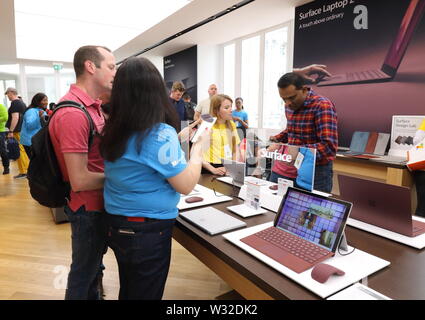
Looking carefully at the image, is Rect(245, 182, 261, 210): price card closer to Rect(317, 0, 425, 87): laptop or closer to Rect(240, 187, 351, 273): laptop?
Rect(240, 187, 351, 273): laptop

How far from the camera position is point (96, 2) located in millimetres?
5773

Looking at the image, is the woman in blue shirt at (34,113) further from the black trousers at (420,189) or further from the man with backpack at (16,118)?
the black trousers at (420,189)

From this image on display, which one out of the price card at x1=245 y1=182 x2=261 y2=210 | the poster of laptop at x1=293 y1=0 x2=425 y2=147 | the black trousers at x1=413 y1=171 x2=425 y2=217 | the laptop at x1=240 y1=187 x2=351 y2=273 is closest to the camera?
the laptop at x1=240 y1=187 x2=351 y2=273

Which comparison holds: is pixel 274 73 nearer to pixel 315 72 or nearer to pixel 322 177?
pixel 315 72

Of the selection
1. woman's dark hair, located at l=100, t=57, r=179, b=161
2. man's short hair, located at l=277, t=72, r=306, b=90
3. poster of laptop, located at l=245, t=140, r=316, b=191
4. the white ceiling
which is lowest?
poster of laptop, located at l=245, t=140, r=316, b=191

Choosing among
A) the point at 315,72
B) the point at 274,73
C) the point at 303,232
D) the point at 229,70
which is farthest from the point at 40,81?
the point at 303,232

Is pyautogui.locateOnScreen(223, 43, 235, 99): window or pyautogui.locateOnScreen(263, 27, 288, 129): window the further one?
pyautogui.locateOnScreen(223, 43, 235, 99): window

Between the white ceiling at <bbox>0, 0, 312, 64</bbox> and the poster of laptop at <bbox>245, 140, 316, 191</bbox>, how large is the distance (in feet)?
11.8

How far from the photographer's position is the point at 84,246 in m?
1.49

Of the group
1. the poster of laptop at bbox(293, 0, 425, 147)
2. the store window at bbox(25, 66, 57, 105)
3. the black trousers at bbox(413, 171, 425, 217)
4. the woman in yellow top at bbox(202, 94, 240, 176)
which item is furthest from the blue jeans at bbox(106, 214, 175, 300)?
the store window at bbox(25, 66, 57, 105)

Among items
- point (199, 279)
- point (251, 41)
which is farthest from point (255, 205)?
point (251, 41)

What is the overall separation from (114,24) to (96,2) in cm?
110

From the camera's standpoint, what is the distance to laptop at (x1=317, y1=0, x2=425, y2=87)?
3398 millimetres

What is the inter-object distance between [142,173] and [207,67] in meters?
7.47
